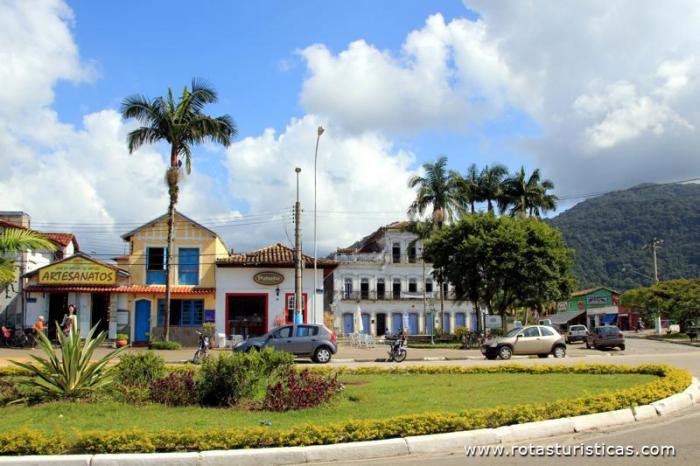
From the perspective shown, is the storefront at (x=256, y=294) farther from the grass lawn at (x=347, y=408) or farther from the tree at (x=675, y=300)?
the tree at (x=675, y=300)

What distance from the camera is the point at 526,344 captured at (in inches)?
1008

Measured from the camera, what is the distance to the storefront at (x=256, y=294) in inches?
1357

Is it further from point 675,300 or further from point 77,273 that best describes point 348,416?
point 675,300

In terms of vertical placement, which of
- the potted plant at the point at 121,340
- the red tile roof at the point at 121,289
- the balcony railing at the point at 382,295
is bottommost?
the potted plant at the point at 121,340

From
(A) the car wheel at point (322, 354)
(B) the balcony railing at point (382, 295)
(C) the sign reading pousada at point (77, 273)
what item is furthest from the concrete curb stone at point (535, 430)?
(B) the balcony railing at point (382, 295)

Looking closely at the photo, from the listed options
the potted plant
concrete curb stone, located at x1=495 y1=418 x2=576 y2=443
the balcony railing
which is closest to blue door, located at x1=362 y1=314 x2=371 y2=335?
the balcony railing

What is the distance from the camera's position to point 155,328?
32.8m

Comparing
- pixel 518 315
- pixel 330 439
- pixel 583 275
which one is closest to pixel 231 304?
pixel 330 439

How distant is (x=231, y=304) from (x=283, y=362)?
2404cm

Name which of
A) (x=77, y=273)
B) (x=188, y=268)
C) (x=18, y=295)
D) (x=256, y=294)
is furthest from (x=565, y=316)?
(x=18, y=295)

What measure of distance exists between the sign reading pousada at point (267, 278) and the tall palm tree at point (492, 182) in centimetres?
2535

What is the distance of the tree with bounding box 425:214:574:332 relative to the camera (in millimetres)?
37281

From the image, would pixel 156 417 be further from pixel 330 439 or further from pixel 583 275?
pixel 583 275

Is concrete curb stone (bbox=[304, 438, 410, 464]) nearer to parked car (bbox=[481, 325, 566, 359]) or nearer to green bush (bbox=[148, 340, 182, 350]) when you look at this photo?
parked car (bbox=[481, 325, 566, 359])
